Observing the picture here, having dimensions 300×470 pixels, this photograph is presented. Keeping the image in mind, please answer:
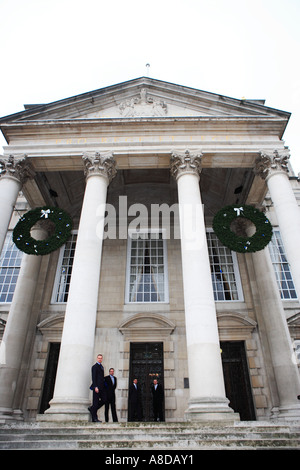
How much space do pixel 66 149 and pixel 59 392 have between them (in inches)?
343

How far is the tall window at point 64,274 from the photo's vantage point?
49.5 ft

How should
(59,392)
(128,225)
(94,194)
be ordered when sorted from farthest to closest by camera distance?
1. (128,225)
2. (94,194)
3. (59,392)

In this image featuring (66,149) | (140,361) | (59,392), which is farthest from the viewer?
(140,361)

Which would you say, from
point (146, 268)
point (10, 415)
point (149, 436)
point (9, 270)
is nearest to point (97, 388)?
point (149, 436)

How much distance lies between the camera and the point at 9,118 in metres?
12.9

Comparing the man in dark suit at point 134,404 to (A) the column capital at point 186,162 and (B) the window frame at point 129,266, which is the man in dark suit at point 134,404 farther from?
(A) the column capital at point 186,162

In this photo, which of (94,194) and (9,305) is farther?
(9,305)

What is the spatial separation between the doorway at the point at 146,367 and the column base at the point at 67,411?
5.46 metres

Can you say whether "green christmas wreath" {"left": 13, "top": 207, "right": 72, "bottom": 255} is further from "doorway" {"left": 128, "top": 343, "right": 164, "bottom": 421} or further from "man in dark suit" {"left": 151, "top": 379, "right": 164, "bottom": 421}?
"man in dark suit" {"left": 151, "top": 379, "right": 164, "bottom": 421}

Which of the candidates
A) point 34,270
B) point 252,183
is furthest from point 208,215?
point 34,270

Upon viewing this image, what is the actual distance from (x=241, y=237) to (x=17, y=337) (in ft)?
32.3

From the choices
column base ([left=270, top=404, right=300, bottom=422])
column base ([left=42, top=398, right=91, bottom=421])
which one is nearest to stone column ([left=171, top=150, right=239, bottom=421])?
column base ([left=42, top=398, right=91, bottom=421])

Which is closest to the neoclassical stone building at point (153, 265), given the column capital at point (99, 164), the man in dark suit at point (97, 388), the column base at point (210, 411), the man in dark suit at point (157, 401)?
the column capital at point (99, 164)

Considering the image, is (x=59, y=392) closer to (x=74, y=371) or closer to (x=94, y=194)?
(x=74, y=371)
